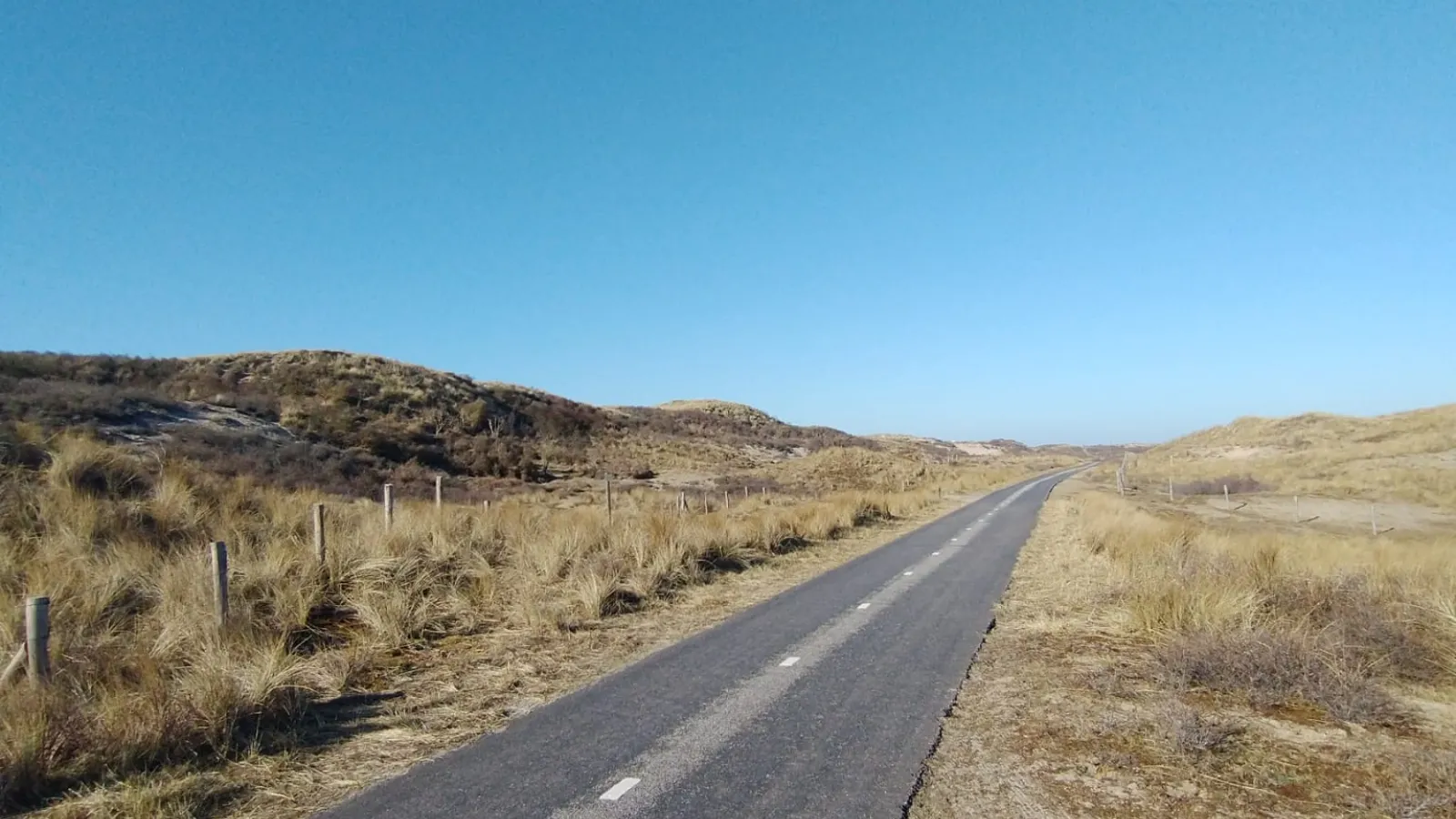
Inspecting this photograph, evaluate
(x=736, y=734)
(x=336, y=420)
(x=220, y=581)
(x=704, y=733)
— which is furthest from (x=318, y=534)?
(x=336, y=420)

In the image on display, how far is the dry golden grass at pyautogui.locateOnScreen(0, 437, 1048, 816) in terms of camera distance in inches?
196

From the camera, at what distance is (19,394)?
22.6 m

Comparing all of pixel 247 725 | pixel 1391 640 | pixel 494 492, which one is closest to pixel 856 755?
pixel 247 725

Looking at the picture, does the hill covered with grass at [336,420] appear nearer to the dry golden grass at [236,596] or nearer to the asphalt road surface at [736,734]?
the dry golden grass at [236,596]

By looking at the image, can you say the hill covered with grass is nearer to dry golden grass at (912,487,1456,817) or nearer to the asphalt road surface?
the asphalt road surface

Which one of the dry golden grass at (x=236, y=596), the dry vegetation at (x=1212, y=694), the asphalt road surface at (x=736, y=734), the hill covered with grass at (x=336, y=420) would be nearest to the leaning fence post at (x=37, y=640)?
the dry golden grass at (x=236, y=596)

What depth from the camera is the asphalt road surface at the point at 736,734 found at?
15.0ft

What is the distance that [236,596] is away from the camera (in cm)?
877

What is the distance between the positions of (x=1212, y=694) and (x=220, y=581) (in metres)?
9.23

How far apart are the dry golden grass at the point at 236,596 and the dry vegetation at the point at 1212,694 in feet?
16.0

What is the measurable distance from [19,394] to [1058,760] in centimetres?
2892

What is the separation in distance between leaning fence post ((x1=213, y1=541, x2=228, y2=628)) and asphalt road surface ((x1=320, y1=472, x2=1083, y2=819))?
12.3 ft

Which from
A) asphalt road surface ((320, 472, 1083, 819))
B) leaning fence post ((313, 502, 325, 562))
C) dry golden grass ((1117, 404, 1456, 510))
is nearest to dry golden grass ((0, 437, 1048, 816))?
leaning fence post ((313, 502, 325, 562))

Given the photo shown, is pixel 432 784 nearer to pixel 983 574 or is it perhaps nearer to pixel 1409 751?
pixel 1409 751
